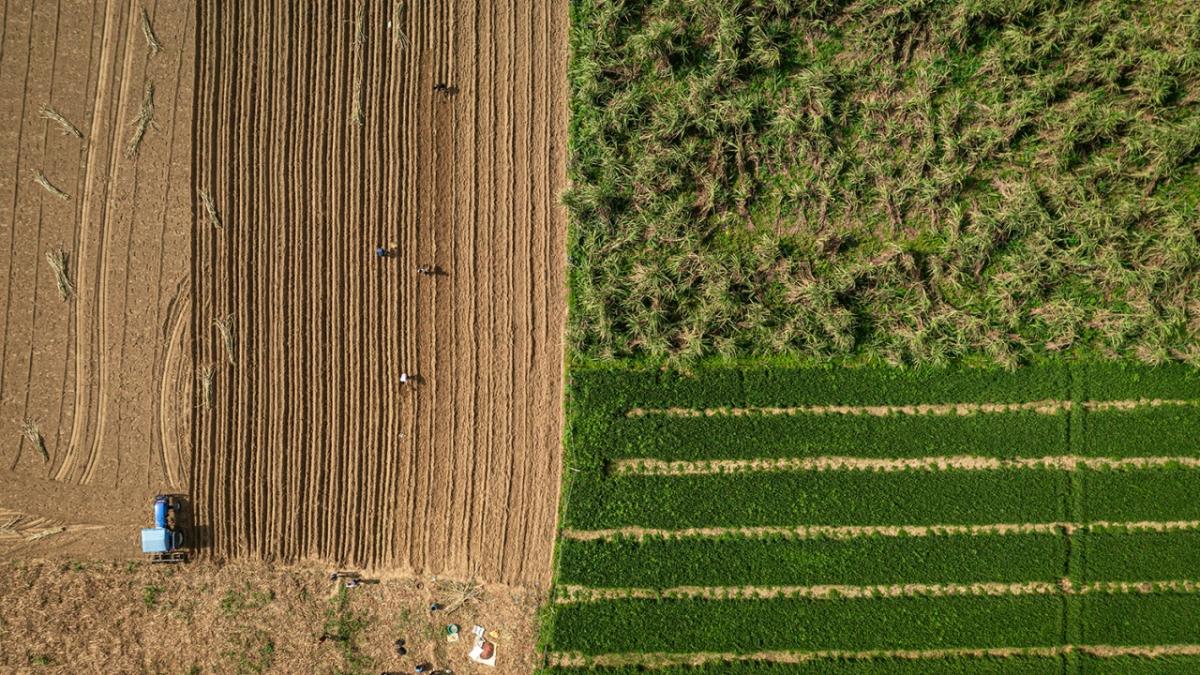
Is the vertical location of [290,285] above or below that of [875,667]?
above

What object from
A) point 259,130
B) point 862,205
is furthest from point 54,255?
point 862,205

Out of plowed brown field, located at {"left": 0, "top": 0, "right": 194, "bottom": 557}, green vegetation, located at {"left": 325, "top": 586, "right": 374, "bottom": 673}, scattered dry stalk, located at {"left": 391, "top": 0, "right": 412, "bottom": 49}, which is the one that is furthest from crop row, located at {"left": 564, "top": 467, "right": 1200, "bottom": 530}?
scattered dry stalk, located at {"left": 391, "top": 0, "right": 412, "bottom": 49}

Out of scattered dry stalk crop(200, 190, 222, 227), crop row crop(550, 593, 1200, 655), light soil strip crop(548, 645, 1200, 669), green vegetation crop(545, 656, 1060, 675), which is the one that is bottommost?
green vegetation crop(545, 656, 1060, 675)

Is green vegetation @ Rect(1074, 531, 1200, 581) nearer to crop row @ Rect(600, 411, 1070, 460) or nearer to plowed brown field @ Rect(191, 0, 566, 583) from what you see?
crop row @ Rect(600, 411, 1070, 460)

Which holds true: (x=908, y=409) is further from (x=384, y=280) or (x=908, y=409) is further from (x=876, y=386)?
(x=384, y=280)

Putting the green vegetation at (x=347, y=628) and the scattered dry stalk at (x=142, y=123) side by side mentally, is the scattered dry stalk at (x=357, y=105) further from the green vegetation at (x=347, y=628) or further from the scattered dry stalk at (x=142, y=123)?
the green vegetation at (x=347, y=628)

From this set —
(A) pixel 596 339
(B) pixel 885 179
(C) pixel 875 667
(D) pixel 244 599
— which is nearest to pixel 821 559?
(C) pixel 875 667

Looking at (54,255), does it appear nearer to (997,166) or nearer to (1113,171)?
(997,166)
